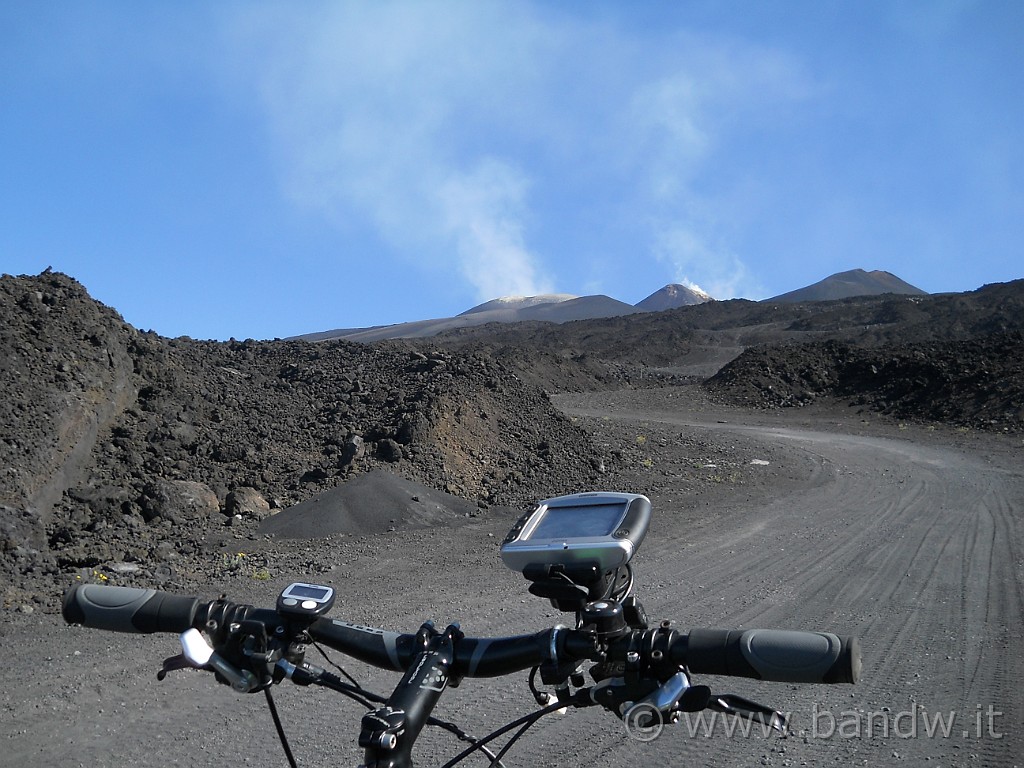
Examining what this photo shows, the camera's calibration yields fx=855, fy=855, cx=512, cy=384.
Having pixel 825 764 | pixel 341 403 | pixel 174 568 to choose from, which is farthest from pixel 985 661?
pixel 341 403

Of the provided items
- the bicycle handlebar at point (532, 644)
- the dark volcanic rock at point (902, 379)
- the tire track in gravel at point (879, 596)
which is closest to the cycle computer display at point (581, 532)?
the bicycle handlebar at point (532, 644)

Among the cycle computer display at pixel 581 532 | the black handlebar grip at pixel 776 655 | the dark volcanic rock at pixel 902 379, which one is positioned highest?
the dark volcanic rock at pixel 902 379

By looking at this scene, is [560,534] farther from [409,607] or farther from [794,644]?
[409,607]

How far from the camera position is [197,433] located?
1238cm

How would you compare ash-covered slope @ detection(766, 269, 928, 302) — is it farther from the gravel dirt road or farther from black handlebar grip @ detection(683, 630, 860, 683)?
black handlebar grip @ detection(683, 630, 860, 683)

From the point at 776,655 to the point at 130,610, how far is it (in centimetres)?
141

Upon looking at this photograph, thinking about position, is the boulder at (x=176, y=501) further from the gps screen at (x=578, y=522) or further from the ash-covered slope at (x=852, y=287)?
the ash-covered slope at (x=852, y=287)

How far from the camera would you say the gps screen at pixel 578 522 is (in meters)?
1.75

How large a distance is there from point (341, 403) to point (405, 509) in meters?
3.75

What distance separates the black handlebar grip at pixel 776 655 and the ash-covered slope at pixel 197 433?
7.66 metres

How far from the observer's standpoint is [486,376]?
1616cm

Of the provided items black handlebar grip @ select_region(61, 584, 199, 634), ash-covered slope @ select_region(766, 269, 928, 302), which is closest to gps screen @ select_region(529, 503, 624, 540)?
black handlebar grip @ select_region(61, 584, 199, 634)

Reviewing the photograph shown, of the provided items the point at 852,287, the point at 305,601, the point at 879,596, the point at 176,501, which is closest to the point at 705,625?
the point at 879,596

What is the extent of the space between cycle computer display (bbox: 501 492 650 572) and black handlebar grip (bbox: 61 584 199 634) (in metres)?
0.77
